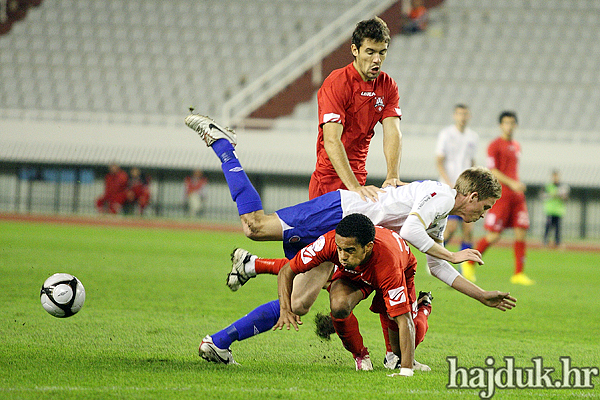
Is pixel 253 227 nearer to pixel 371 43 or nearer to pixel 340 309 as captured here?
pixel 340 309

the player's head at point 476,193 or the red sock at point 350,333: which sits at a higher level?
the player's head at point 476,193

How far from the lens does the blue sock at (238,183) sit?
17.2 ft

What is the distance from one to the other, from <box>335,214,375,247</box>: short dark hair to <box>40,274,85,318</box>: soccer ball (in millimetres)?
2065

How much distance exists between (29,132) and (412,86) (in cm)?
1313

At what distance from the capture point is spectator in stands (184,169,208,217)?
23.4 meters

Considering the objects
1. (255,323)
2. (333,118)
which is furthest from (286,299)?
(333,118)

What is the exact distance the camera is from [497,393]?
3.92 metres

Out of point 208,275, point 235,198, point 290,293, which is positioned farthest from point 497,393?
point 208,275

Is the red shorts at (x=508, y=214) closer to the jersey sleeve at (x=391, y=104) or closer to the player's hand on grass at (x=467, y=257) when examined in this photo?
the jersey sleeve at (x=391, y=104)

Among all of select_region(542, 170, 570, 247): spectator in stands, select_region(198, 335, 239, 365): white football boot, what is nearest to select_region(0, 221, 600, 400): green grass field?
select_region(198, 335, 239, 365): white football boot

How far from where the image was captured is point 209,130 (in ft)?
17.9

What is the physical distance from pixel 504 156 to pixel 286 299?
→ 6.25 meters

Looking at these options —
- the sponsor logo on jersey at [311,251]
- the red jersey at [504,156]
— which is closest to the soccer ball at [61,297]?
the sponsor logo on jersey at [311,251]

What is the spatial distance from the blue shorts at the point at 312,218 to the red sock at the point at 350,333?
72cm
